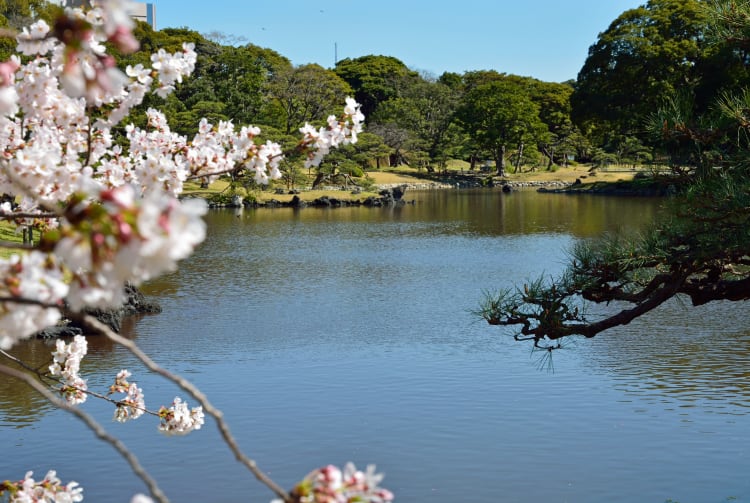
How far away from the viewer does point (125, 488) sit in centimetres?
813

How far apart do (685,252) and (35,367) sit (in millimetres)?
9219

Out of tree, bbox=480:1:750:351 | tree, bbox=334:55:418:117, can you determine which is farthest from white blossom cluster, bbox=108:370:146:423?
tree, bbox=334:55:418:117

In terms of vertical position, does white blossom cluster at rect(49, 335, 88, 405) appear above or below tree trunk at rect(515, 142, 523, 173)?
below

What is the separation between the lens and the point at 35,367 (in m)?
11.7

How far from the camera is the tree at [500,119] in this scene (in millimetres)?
56125

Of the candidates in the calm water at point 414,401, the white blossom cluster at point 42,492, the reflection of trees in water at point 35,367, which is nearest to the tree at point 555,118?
the calm water at point 414,401

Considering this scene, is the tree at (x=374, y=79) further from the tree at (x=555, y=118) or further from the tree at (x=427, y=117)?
the tree at (x=555, y=118)

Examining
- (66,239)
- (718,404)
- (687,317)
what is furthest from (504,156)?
(66,239)

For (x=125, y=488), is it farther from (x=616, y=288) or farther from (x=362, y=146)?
(x=362, y=146)

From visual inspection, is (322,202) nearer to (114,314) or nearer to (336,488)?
(114,314)

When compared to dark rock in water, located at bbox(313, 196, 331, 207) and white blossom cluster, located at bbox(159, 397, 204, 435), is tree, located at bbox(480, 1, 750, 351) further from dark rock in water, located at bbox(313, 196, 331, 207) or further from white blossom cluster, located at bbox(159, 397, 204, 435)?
dark rock in water, located at bbox(313, 196, 331, 207)

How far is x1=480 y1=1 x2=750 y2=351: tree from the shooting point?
5105 mm

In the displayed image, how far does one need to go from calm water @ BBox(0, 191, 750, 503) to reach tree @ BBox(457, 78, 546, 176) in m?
38.2

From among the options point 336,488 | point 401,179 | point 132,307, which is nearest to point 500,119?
point 401,179
